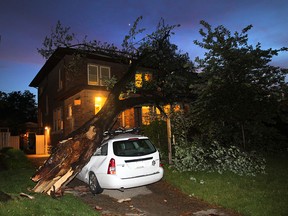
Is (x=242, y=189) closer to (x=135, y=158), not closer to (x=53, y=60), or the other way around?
(x=135, y=158)

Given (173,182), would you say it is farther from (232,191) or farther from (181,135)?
(181,135)

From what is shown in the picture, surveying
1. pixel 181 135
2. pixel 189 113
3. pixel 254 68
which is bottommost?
pixel 181 135

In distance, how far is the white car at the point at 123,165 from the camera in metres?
7.35

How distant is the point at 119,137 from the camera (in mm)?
8141

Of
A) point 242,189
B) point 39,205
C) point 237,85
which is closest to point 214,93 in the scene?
point 237,85

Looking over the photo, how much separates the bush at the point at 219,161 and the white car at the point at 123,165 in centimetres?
252

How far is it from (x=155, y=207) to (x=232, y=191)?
2.17 metres

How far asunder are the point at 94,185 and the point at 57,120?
50.2ft

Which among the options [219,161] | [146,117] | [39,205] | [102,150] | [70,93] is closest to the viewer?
[39,205]

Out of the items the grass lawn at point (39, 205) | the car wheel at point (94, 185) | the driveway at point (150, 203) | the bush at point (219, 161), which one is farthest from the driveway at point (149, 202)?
the bush at point (219, 161)

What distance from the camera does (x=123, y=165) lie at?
7387 mm

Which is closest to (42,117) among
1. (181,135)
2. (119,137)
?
(181,135)

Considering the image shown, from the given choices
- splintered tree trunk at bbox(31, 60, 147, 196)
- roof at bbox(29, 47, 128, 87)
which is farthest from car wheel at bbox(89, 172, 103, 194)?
roof at bbox(29, 47, 128, 87)

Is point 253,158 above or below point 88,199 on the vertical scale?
above
